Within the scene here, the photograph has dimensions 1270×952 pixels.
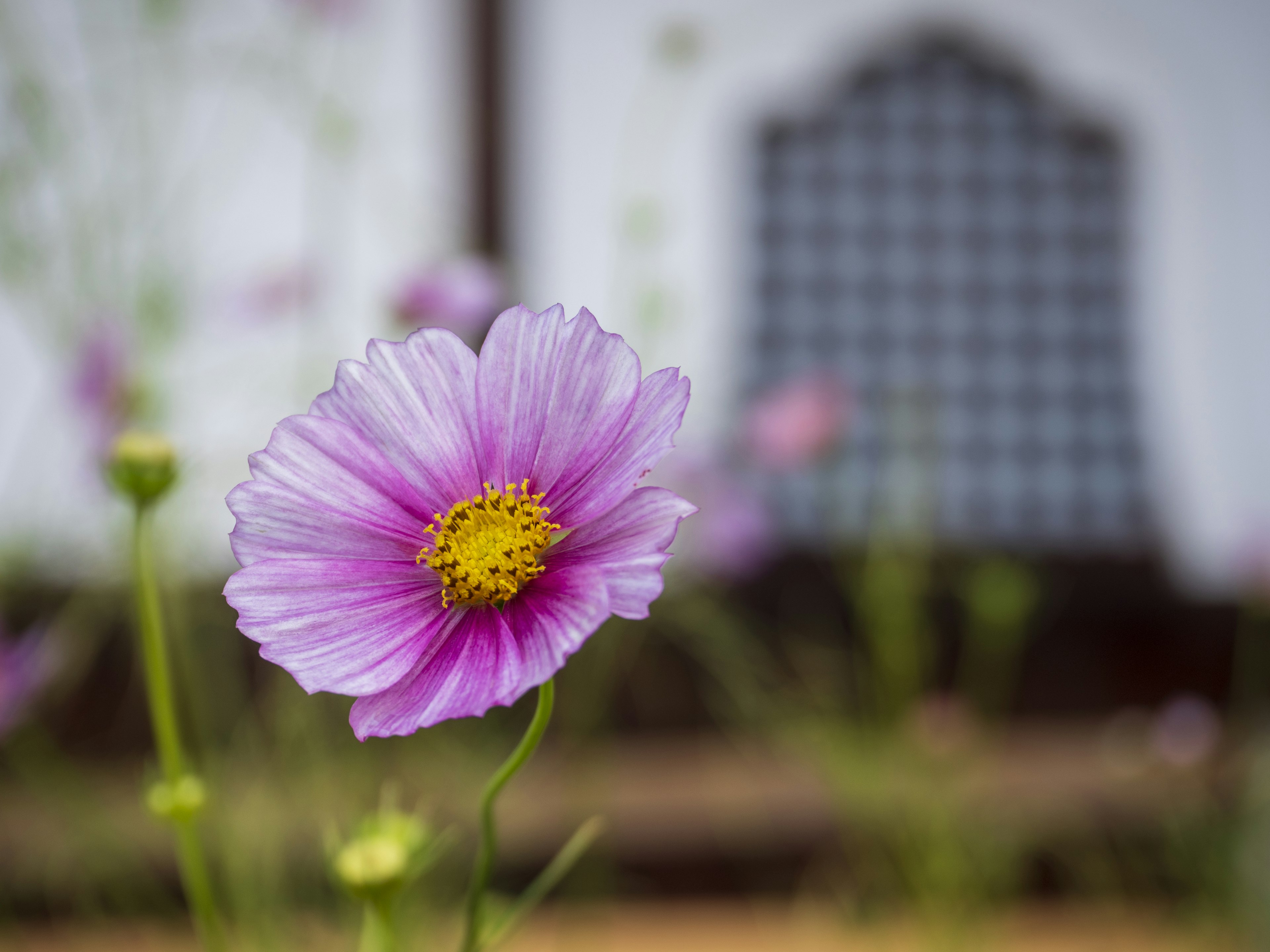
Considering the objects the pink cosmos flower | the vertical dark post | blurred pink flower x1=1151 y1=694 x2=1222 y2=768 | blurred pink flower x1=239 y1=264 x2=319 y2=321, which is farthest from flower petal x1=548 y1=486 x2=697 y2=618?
the vertical dark post

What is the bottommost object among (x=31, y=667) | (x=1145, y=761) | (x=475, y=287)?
(x=1145, y=761)

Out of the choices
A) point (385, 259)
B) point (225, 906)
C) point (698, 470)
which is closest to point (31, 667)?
point (698, 470)

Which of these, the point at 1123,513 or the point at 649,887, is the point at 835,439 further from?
the point at 1123,513

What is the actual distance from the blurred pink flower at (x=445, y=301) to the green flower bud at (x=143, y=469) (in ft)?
0.67

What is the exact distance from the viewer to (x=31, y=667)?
36cm

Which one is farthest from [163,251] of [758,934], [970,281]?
[970,281]

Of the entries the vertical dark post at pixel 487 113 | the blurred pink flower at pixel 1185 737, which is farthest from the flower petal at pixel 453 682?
the vertical dark post at pixel 487 113

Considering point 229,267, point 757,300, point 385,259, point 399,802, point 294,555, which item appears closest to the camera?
point 294,555

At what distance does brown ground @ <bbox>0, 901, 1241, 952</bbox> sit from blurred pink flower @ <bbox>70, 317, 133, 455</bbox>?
277 mm

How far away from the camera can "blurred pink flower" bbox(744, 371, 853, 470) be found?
1.91 ft

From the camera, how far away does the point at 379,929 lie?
163mm

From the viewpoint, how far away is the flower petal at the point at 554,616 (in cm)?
12

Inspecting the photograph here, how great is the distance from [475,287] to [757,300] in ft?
3.78

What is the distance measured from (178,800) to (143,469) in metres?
0.06
